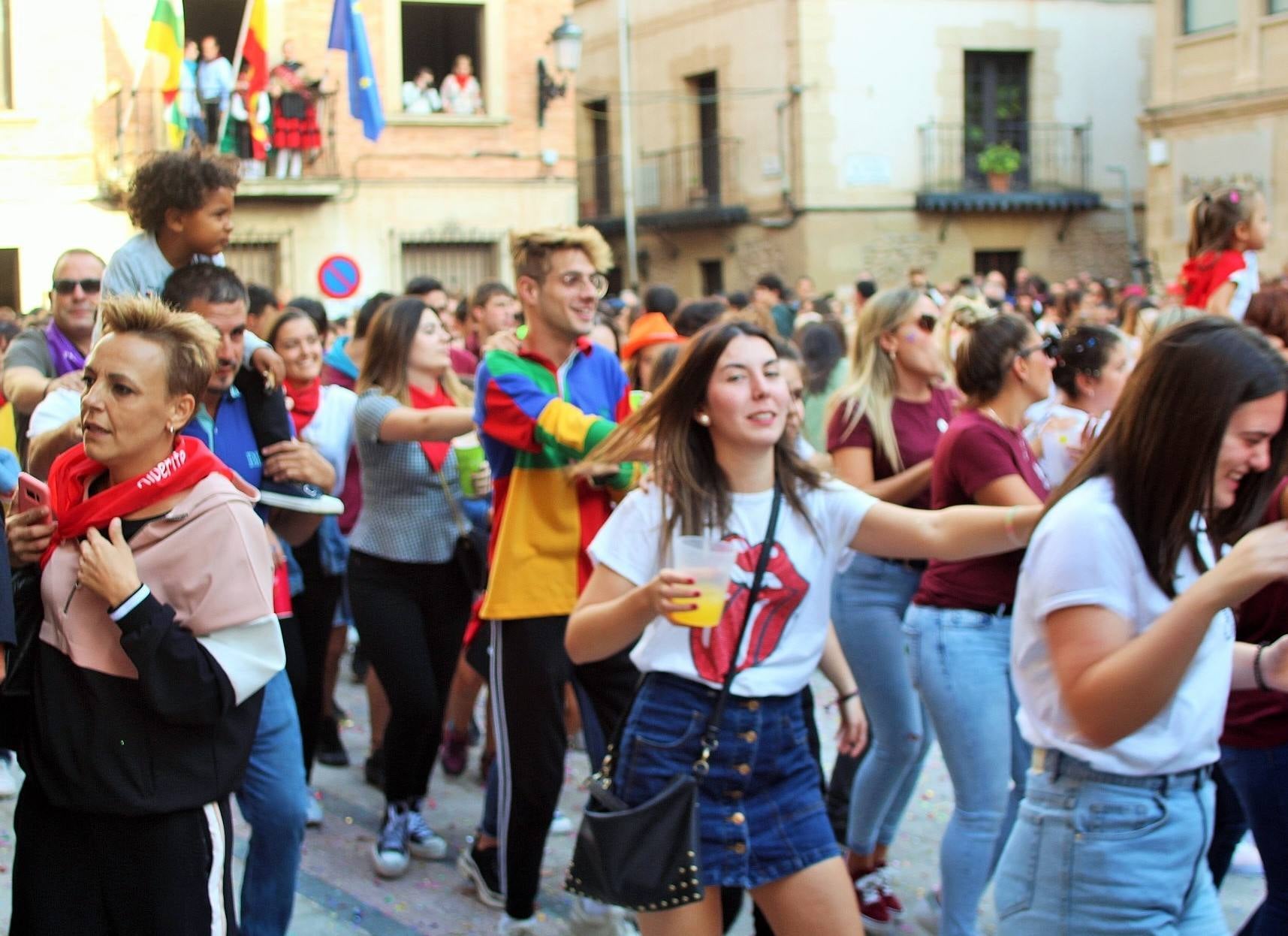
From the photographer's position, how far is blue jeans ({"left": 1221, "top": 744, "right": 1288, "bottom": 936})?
3.41 meters

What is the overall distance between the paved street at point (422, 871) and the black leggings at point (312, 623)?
324 mm

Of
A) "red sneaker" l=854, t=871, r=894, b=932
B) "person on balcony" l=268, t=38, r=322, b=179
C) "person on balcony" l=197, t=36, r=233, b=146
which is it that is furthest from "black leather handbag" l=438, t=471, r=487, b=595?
"person on balcony" l=268, t=38, r=322, b=179

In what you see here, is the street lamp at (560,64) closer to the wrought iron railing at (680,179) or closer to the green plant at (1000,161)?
the wrought iron railing at (680,179)

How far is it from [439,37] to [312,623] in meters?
19.0

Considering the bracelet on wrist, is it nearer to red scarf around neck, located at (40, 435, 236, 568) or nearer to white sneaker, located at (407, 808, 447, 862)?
red scarf around neck, located at (40, 435, 236, 568)

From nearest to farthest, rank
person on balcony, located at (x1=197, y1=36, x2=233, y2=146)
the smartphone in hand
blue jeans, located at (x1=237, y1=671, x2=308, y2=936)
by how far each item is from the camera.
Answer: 1. the smartphone in hand
2. blue jeans, located at (x1=237, y1=671, x2=308, y2=936)
3. person on balcony, located at (x1=197, y1=36, x2=233, y2=146)

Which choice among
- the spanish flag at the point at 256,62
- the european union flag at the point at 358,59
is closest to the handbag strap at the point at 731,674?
the spanish flag at the point at 256,62

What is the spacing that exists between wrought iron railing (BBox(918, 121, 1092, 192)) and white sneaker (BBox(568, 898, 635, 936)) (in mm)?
22056

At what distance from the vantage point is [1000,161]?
83.3 ft

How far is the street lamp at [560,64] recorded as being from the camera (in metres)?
20.4

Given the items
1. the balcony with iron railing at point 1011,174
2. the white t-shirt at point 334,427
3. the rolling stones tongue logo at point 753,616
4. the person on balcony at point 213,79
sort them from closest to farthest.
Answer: the rolling stones tongue logo at point 753,616
the white t-shirt at point 334,427
the person on balcony at point 213,79
the balcony with iron railing at point 1011,174

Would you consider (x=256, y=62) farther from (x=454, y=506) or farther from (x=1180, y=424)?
(x=1180, y=424)

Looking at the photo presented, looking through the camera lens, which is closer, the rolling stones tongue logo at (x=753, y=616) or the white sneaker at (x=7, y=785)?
the rolling stones tongue logo at (x=753, y=616)

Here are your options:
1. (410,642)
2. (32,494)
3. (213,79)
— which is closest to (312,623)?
(410,642)
